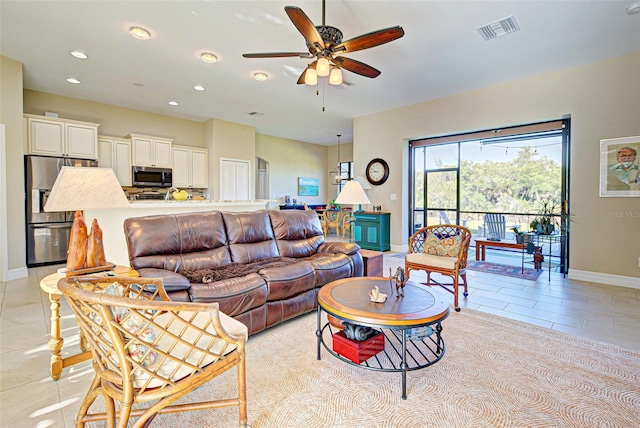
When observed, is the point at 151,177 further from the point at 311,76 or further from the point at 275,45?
the point at 311,76

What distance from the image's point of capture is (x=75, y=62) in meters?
4.14

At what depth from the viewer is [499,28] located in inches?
128

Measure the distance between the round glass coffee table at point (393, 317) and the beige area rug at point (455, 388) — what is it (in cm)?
12

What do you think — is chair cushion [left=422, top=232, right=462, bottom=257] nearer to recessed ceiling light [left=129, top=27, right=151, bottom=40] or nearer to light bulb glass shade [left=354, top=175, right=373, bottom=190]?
light bulb glass shade [left=354, top=175, right=373, bottom=190]

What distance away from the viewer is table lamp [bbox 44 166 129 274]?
1856 millimetres

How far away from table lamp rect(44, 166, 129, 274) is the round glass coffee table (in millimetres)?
1587

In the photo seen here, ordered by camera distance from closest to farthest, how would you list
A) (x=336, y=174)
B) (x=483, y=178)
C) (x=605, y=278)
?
(x=605, y=278) → (x=483, y=178) → (x=336, y=174)

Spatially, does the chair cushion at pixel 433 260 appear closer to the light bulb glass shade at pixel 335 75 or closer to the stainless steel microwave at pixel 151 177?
the light bulb glass shade at pixel 335 75

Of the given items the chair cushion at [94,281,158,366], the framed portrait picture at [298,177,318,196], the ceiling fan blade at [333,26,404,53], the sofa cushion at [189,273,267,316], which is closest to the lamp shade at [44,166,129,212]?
the sofa cushion at [189,273,267,316]

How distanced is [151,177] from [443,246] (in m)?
5.95

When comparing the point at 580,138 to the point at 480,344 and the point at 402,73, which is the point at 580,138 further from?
the point at 480,344

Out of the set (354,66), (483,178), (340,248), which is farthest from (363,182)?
(354,66)

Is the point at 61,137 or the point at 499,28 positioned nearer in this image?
the point at 499,28

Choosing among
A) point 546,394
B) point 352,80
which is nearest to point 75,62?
point 352,80
